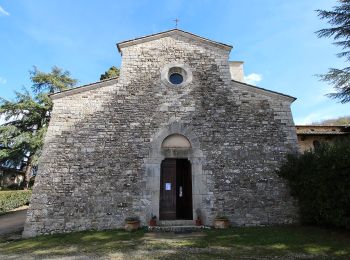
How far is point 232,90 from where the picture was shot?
12.0 m

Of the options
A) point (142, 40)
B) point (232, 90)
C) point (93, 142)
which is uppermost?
point (142, 40)

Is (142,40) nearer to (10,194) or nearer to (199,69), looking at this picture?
(199,69)

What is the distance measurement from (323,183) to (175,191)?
5394mm

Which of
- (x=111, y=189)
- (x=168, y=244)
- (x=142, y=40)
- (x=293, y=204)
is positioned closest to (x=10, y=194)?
(x=111, y=189)

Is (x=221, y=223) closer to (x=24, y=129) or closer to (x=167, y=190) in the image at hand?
(x=167, y=190)

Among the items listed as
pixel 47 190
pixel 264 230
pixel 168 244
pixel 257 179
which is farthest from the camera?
pixel 257 179

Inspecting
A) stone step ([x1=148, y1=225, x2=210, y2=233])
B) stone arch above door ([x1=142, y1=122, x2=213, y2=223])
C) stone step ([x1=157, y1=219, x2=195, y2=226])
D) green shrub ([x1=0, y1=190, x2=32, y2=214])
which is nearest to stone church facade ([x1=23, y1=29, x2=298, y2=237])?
stone arch above door ([x1=142, y1=122, x2=213, y2=223])

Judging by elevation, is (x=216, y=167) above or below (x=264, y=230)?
above

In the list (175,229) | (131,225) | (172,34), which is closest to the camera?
(131,225)

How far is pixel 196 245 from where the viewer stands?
7645 millimetres

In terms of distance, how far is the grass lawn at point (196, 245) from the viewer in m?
6.76

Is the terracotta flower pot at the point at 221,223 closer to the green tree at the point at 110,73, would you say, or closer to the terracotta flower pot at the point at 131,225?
the terracotta flower pot at the point at 131,225

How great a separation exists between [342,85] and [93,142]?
10811 millimetres

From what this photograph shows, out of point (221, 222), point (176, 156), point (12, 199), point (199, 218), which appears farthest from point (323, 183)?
point (12, 199)
